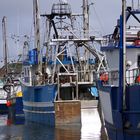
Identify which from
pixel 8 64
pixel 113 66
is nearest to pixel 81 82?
pixel 113 66

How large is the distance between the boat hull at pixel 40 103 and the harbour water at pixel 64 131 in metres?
0.84

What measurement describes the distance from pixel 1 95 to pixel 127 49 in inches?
2154

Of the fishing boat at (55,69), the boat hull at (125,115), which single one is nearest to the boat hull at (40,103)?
the fishing boat at (55,69)

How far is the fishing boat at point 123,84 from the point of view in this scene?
29.1 m

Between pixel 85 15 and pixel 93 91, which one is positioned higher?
pixel 85 15

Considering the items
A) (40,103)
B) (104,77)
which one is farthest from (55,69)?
(104,77)

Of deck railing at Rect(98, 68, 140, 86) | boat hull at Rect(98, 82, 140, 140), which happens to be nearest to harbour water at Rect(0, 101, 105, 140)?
deck railing at Rect(98, 68, 140, 86)

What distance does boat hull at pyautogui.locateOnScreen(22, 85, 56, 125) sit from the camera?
4756cm

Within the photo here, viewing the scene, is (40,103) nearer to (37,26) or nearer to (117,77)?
(37,26)

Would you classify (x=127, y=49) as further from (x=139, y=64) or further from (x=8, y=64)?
(x=8, y=64)

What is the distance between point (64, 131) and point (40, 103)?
7.17 metres

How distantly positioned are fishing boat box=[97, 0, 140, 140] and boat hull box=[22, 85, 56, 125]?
41.5 feet

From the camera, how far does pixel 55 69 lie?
168ft

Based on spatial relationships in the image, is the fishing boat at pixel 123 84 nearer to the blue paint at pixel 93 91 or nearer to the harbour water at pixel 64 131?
the harbour water at pixel 64 131
